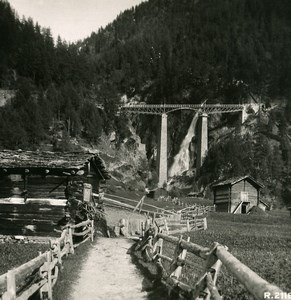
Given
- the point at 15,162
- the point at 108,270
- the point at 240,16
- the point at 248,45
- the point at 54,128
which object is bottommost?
the point at 108,270

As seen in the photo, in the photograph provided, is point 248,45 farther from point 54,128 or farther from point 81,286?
point 81,286

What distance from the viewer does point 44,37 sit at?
113500mm

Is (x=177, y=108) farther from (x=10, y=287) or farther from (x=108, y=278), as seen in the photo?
(x=10, y=287)

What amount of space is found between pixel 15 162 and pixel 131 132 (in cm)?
8423

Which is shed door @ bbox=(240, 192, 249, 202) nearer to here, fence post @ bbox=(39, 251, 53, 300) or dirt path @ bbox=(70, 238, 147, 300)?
dirt path @ bbox=(70, 238, 147, 300)

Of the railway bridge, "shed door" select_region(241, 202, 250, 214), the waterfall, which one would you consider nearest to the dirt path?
"shed door" select_region(241, 202, 250, 214)

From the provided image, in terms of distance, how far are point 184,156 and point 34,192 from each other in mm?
83366

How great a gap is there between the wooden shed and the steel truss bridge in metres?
46.6

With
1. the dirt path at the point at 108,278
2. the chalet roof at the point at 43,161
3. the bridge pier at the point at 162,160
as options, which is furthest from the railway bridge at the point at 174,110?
the dirt path at the point at 108,278

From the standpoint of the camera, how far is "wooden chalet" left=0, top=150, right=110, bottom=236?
1905 centimetres

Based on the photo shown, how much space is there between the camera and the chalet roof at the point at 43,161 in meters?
18.9

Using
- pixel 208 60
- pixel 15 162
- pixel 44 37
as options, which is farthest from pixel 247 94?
pixel 15 162

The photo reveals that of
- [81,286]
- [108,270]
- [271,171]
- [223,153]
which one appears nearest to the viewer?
[81,286]

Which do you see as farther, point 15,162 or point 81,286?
point 15,162
